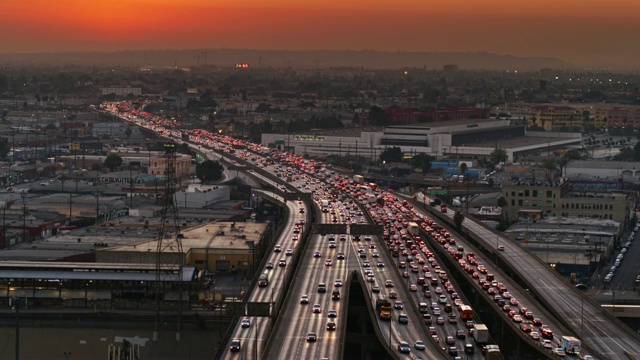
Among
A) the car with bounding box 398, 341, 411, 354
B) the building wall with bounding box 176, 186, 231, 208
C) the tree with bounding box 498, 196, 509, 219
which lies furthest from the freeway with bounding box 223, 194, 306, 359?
the tree with bounding box 498, 196, 509, 219

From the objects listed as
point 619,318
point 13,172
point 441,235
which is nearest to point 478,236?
point 441,235

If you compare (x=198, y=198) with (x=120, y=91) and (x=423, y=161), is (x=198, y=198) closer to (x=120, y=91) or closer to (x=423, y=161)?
(x=423, y=161)

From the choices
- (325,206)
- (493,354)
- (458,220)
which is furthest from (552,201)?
(493,354)

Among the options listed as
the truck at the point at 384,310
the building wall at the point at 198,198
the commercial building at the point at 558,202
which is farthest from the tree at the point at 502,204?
the truck at the point at 384,310

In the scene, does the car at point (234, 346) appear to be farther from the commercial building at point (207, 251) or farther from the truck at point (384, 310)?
the commercial building at point (207, 251)

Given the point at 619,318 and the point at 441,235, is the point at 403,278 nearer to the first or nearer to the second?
the point at 619,318

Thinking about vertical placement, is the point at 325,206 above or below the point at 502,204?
below
